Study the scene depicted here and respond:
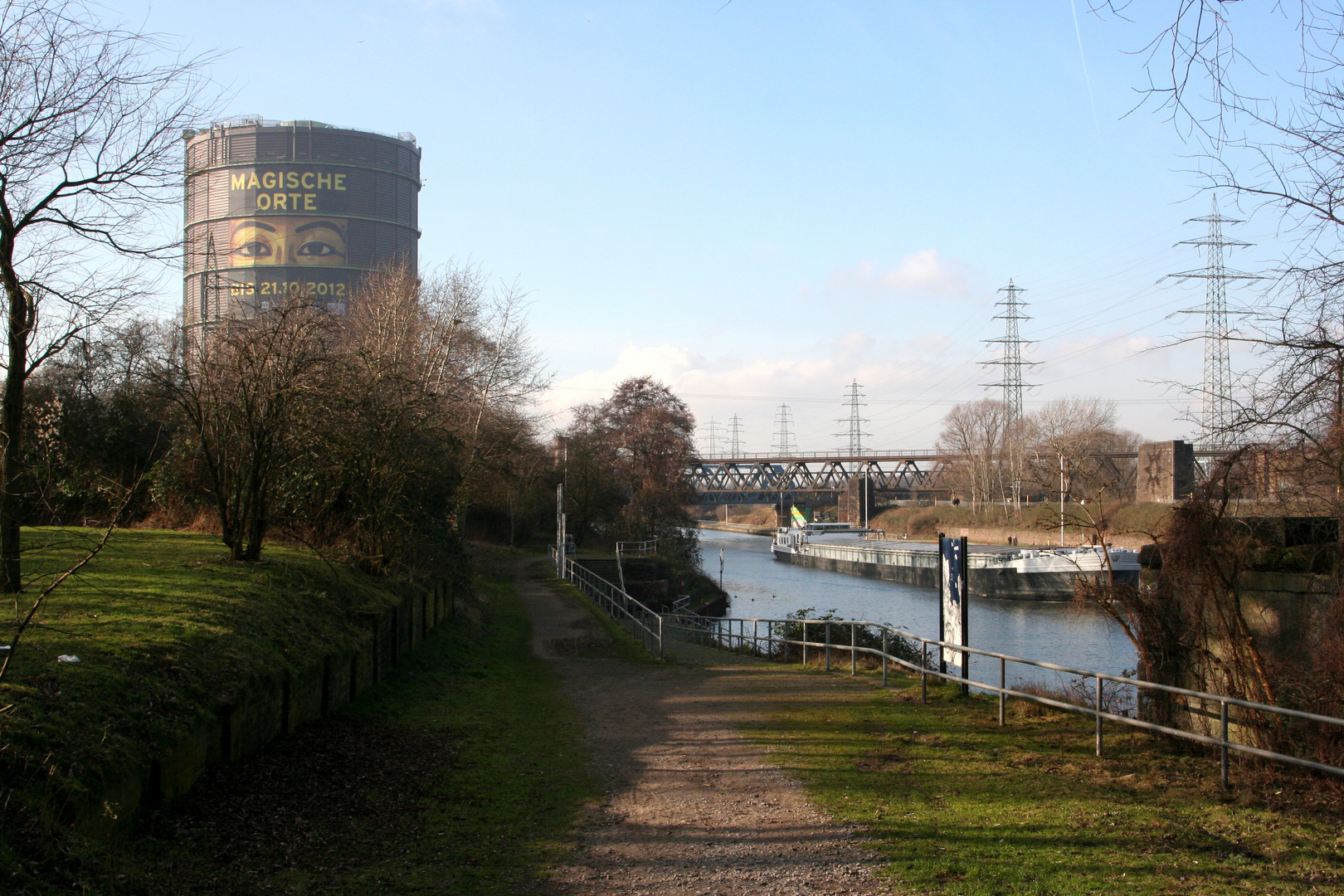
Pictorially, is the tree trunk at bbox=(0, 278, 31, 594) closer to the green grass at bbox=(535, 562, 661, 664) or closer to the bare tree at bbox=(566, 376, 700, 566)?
the green grass at bbox=(535, 562, 661, 664)

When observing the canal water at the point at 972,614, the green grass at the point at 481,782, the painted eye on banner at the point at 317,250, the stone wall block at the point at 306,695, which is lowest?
the canal water at the point at 972,614

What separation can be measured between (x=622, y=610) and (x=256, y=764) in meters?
16.3

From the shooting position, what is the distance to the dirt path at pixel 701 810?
5656 mm

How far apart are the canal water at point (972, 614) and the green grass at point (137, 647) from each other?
29.3 feet

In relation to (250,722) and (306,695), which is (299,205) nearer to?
(306,695)

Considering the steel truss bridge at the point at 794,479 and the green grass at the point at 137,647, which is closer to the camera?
the green grass at the point at 137,647

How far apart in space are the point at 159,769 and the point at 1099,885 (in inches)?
225

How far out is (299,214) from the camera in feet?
317

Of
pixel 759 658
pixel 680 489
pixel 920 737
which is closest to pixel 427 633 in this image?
pixel 759 658

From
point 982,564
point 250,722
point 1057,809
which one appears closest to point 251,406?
point 250,722

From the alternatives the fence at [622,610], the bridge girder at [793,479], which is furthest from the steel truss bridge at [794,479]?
the fence at [622,610]

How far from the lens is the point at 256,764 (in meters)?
7.23

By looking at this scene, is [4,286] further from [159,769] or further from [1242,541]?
[1242,541]

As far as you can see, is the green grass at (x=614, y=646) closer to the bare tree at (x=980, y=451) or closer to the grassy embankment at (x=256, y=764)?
the grassy embankment at (x=256, y=764)
